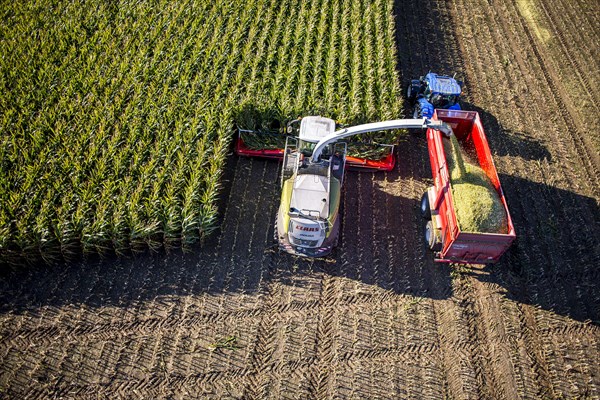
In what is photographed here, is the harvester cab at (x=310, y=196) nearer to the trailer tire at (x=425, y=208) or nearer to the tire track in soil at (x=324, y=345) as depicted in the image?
the tire track in soil at (x=324, y=345)

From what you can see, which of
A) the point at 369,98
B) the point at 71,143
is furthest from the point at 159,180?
the point at 369,98

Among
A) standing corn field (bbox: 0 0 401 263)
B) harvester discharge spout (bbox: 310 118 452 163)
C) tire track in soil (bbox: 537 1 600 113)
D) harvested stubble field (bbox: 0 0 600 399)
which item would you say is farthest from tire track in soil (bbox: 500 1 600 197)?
harvester discharge spout (bbox: 310 118 452 163)

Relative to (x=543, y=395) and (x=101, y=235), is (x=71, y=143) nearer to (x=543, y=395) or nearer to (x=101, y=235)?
(x=101, y=235)

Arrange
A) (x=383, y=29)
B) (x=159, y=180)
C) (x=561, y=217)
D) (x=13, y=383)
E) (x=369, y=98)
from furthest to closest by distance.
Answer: (x=383, y=29) < (x=369, y=98) < (x=561, y=217) < (x=159, y=180) < (x=13, y=383)

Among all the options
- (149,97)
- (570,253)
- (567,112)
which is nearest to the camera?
(570,253)

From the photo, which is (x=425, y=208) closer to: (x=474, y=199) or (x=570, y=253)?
(x=474, y=199)

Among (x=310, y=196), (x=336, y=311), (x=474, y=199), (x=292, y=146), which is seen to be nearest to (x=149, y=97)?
(x=292, y=146)
